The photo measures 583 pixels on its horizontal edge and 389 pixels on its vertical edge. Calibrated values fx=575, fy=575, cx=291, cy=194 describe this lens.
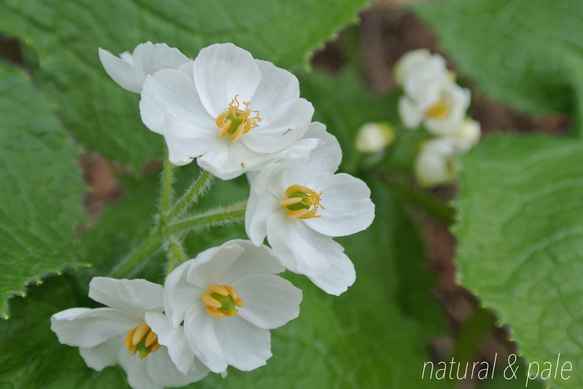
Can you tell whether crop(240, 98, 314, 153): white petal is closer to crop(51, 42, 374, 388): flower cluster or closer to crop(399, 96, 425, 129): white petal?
crop(51, 42, 374, 388): flower cluster

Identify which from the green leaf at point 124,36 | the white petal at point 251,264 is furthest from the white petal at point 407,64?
the white petal at point 251,264

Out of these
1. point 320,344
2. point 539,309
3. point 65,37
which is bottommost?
point 320,344

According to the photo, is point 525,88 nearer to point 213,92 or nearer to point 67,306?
point 213,92

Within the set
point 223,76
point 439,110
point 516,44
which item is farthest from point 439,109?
point 223,76

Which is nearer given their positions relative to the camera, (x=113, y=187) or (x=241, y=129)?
(x=241, y=129)

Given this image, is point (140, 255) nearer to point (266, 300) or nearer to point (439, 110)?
point (266, 300)

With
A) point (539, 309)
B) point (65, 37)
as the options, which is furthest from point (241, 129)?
point (539, 309)

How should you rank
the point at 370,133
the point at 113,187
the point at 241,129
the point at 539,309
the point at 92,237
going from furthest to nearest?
the point at 113,187 → the point at 370,133 → the point at 92,237 → the point at 539,309 → the point at 241,129

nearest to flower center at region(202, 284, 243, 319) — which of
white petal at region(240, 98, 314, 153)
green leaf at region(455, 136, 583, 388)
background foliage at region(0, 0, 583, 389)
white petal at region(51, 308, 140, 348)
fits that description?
white petal at region(51, 308, 140, 348)
